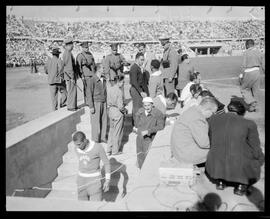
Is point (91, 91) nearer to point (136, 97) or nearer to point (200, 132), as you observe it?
point (136, 97)

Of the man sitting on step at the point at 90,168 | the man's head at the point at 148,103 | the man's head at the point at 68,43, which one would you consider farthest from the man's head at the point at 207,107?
the man's head at the point at 68,43

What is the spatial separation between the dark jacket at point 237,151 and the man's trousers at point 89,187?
6.46 ft

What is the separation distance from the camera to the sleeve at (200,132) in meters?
4.25

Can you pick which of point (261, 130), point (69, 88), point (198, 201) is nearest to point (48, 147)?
point (69, 88)

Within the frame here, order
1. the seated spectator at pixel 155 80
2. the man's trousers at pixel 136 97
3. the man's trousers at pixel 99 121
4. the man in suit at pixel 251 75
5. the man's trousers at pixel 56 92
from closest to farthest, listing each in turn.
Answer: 1. the man's trousers at pixel 99 121
2. the man in suit at pixel 251 75
3. the seated spectator at pixel 155 80
4. the man's trousers at pixel 136 97
5. the man's trousers at pixel 56 92

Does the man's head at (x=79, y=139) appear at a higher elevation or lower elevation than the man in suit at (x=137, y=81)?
lower

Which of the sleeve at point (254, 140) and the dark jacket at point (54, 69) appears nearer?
the sleeve at point (254, 140)

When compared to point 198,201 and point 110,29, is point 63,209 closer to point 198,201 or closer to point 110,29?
point 198,201

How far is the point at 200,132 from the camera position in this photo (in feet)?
14.0

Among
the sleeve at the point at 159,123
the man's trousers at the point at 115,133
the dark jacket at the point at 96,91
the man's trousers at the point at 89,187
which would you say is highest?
the dark jacket at the point at 96,91

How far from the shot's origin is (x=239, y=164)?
3938 millimetres

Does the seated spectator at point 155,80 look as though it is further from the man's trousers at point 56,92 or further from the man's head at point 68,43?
the man's trousers at point 56,92

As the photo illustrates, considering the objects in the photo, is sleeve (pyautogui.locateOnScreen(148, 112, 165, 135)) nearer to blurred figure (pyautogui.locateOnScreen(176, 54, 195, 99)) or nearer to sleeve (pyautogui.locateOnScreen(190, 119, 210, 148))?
sleeve (pyautogui.locateOnScreen(190, 119, 210, 148))

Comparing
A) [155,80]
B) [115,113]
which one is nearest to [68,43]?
[115,113]
